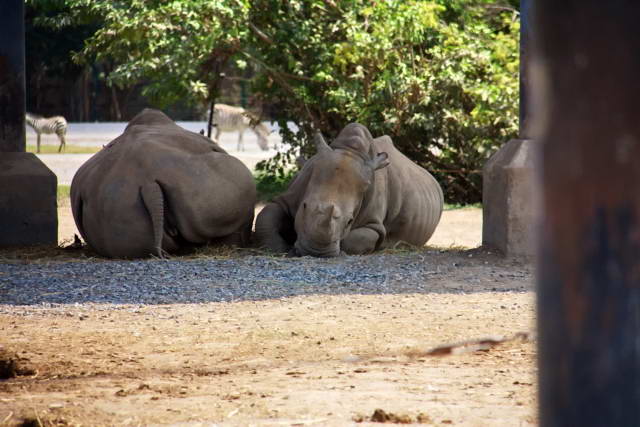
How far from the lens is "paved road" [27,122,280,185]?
838 inches

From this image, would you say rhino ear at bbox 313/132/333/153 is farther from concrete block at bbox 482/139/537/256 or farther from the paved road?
the paved road

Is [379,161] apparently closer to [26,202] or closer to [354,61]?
[26,202]

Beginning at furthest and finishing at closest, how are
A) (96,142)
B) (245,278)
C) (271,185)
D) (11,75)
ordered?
(96,142) < (271,185) < (11,75) < (245,278)

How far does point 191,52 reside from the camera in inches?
569

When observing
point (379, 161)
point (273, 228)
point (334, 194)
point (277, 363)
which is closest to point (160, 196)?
point (273, 228)

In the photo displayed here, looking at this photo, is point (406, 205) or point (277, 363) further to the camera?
point (406, 205)

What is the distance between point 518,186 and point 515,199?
11cm

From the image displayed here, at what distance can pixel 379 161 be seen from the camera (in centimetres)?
960

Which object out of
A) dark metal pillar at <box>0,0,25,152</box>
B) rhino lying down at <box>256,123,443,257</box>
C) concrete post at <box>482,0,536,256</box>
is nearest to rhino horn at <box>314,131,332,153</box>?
rhino lying down at <box>256,123,443,257</box>

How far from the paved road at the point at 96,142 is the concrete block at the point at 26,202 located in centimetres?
923

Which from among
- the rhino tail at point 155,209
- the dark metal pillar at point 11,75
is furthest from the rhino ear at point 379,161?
the dark metal pillar at point 11,75

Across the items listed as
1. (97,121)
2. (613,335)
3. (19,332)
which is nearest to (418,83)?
(19,332)

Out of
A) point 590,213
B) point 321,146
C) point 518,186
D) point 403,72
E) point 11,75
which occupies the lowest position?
point 518,186

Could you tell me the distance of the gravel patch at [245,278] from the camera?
7160 millimetres
